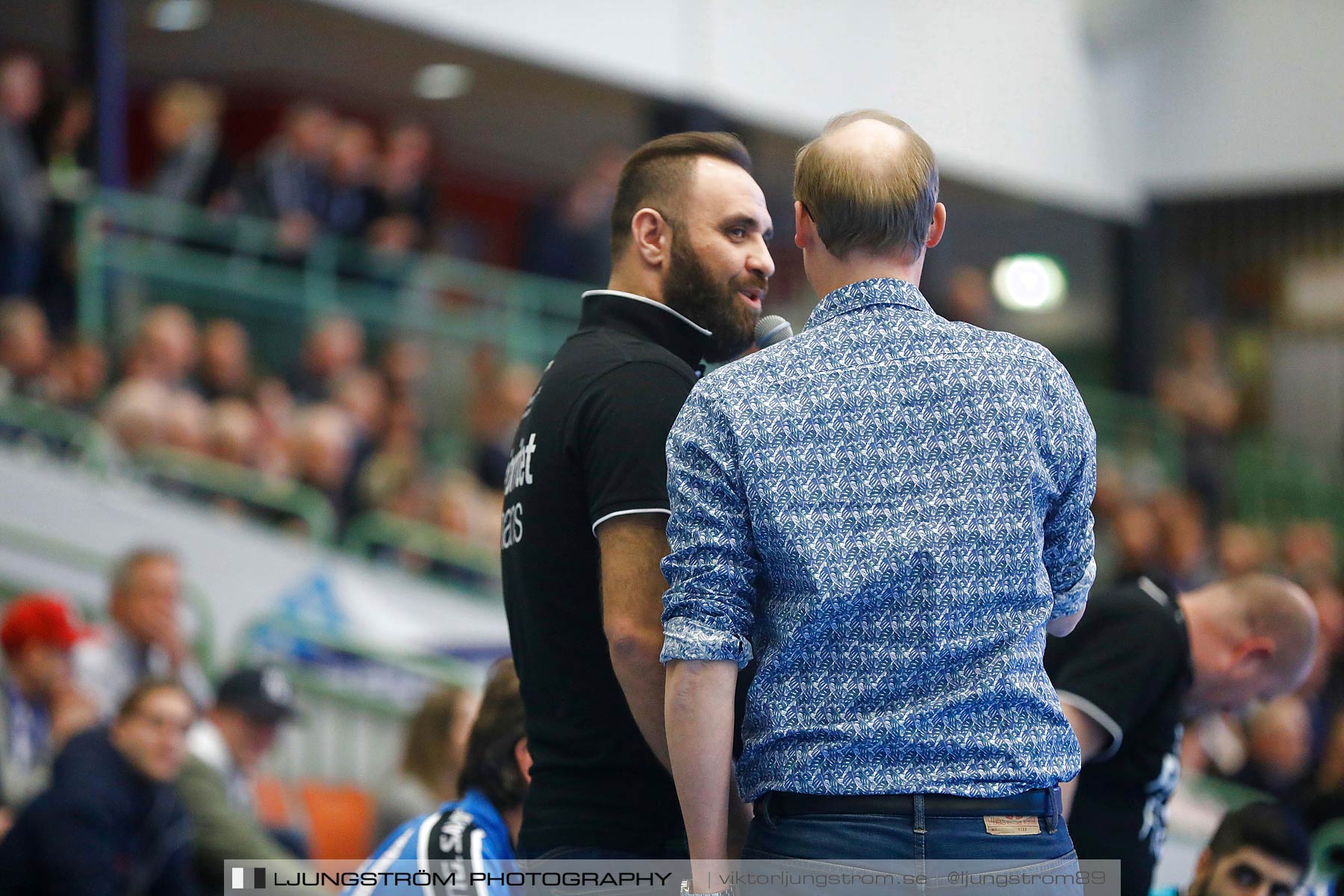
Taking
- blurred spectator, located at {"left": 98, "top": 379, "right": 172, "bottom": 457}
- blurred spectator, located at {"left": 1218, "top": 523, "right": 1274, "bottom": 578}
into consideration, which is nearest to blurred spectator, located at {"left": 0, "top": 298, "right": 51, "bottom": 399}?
blurred spectator, located at {"left": 98, "top": 379, "right": 172, "bottom": 457}

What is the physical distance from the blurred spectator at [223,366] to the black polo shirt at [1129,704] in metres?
5.88

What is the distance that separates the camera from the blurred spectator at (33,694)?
5504 mm

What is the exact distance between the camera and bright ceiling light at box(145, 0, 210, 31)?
→ 11312mm

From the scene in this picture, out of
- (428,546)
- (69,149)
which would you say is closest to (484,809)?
(428,546)

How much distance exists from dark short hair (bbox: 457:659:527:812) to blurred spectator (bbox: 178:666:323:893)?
5.64 ft

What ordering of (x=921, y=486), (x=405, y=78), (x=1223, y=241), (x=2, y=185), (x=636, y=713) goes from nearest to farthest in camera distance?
1. (x=921, y=486)
2. (x=636, y=713)
3. (x=2, y=185)
4. (x=405, y=78)
5. (x=1223, y=241)

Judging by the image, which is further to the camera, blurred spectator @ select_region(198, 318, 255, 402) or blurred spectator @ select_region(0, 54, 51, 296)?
blurred spectator @ select_region(0, 54, 51, 296)

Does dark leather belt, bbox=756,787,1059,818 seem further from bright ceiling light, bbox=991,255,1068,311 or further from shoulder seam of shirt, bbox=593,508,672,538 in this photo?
bright ceiling light, bbox=991,255,1068,311

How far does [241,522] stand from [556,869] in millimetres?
5779

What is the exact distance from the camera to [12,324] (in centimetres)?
756

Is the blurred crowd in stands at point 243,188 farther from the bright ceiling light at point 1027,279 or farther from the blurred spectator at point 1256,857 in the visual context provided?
the blurred spectator at point 1256,857

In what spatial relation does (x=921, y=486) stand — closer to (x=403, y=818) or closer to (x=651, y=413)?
(x=651, y=413)

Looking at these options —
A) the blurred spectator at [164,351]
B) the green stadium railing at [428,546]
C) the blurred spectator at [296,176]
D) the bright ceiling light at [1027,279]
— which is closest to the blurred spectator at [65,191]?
the blurred spectator at [164,351]

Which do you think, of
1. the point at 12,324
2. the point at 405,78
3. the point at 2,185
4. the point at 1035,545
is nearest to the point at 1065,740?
the point at 1035,545
